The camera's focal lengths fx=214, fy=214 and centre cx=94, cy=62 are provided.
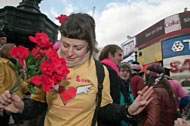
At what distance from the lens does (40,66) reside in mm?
1023

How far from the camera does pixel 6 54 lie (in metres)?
2.74

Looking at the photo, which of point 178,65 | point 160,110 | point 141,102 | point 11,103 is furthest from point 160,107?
point 178,65

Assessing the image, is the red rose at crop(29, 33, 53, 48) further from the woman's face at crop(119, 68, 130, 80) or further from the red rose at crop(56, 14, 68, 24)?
the woman's face at crop(119, 68, 130, 80)

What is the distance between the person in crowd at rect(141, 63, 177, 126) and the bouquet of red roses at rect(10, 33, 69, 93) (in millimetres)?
1331

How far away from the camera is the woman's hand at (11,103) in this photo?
108 centimetres

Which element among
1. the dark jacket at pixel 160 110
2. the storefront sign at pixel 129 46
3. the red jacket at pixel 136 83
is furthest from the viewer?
the storefront sign at pixel 129 46

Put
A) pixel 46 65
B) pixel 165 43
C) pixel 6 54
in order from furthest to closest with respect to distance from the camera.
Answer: pixel 165 43 → pixel 6 54 → pixel 46 65

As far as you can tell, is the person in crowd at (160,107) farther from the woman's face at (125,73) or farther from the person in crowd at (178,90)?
the person in crowd at (178,90)

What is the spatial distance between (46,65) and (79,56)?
1.21 feet

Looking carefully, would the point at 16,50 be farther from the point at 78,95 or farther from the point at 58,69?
the point at 78,95

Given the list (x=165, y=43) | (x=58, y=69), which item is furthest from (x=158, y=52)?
(x=58, y=69)

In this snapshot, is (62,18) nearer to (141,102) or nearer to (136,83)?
(141,102)

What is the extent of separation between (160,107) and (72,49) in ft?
4.34

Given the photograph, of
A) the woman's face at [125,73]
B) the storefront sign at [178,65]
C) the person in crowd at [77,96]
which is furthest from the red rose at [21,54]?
the storefront sign at [178,65]
